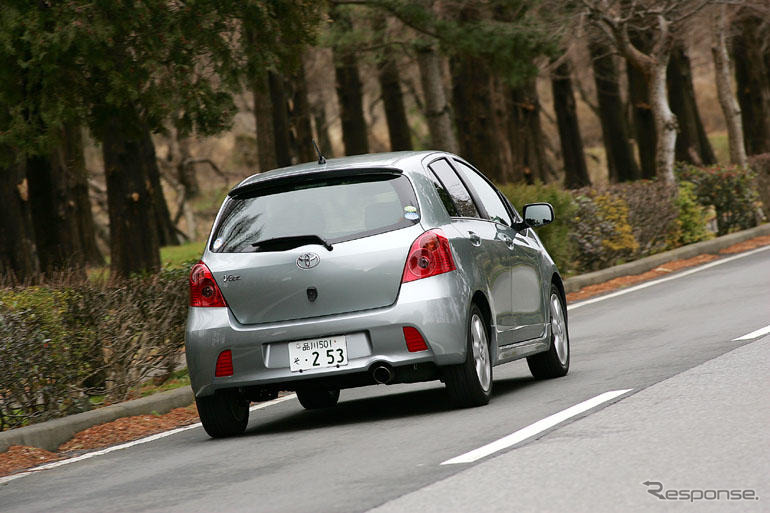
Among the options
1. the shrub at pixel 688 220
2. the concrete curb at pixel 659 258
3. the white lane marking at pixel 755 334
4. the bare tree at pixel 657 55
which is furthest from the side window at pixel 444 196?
the bare tree at pixel 657 55

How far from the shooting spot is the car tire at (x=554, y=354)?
10289mm

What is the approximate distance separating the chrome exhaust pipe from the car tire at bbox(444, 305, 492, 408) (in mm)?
433

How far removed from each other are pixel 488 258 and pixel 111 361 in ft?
11.1

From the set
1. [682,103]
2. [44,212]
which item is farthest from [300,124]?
[44,212]

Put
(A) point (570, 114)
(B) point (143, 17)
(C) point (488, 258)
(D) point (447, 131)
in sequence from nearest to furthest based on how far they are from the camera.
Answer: (C) point (488, 258), (B) point (143, 17), (D) point (447, 131), (A) point (570, 114)

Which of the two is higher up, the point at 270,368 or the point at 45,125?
the point at 45,125

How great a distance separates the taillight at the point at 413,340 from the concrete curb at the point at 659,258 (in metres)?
11.0

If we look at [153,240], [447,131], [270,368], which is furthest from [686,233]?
[270,368]

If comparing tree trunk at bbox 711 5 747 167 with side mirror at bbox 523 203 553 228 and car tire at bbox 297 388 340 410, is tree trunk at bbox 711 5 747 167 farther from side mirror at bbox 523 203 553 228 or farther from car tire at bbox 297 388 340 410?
car tire at bbox 297 388 340 410

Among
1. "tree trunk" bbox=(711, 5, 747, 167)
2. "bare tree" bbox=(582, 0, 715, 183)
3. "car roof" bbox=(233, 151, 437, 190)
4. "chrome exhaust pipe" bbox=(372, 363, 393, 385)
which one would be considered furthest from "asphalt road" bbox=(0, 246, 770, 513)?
"tree trunk" bbox=(711, 5, 747, 167)

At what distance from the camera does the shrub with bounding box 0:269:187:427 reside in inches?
373

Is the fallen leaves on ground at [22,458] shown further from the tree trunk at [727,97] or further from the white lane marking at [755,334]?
the tree trunk at [727,97]

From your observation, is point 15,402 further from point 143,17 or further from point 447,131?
point 447,131

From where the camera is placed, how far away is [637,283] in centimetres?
1973
